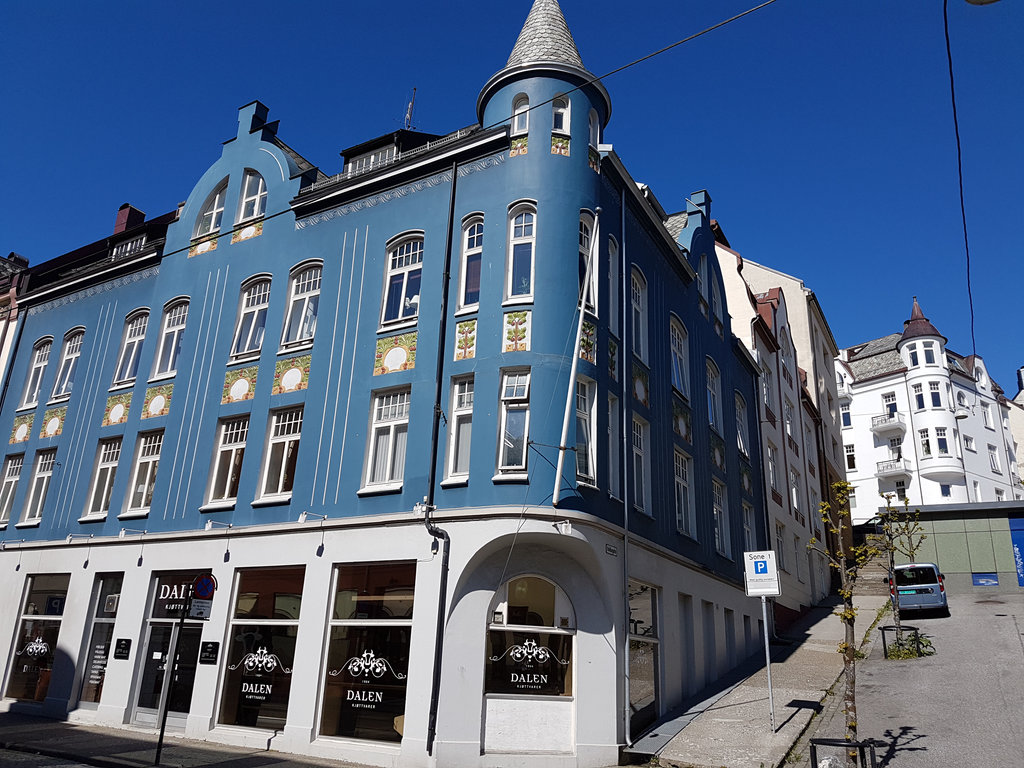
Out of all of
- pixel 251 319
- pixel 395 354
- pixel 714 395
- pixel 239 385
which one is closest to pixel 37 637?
pixel 239 385

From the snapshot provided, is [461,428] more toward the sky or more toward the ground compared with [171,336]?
more toward the ground

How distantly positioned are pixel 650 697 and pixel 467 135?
12.3 meters

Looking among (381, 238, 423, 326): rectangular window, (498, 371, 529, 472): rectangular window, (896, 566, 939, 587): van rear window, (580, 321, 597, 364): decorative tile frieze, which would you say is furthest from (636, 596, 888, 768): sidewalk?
(381, 238, 423, 326): rectangular window

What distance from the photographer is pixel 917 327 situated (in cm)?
6012

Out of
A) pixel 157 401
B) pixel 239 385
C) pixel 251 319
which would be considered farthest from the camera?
pixel 157 401

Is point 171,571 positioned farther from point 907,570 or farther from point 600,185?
point 907,570

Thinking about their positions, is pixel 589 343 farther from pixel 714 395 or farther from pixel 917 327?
pixel 917 327

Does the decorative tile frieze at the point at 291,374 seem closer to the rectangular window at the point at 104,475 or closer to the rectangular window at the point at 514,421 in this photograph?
the rectangular window at the point at 514,421

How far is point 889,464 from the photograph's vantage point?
5831 cm

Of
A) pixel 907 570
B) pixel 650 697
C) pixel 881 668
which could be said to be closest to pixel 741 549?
pixel 881 668

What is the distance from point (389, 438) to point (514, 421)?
2.87 m

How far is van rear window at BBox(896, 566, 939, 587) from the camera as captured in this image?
29125 millimetres

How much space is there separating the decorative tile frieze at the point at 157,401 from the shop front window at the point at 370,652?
814 cm

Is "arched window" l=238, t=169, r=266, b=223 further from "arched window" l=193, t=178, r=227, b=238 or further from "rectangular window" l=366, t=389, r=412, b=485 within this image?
"rectangular window" l=366, t=389, r=412, b=485
